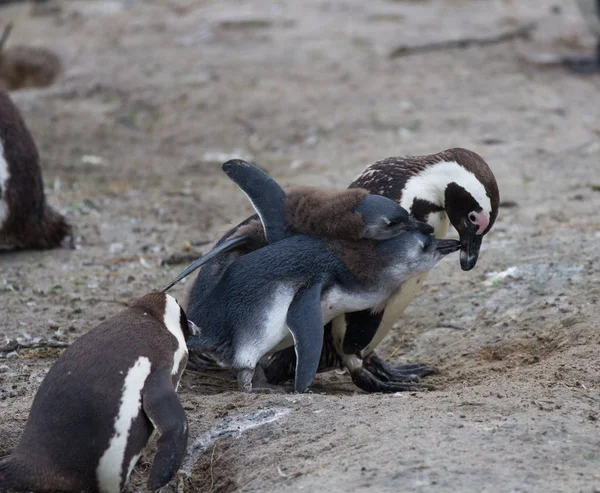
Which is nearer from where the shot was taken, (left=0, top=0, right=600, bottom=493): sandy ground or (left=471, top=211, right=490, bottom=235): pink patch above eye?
(left=0, top=0, right=600, bottom=493): sandy ground

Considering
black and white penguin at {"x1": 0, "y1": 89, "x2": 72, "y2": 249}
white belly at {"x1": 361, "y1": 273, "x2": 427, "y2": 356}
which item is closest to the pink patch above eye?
white belly at {"x1": 361, "y1": 273, "x2": 427, "y2": 356}

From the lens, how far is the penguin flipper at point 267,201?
374 centimetres

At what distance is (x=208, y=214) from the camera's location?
6105 mm

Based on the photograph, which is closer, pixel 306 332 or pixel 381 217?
pixel 306 332

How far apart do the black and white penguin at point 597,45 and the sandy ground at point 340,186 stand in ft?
0.76

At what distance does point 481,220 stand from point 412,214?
26 centimetres

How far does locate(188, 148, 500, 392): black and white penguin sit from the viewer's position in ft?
12.6

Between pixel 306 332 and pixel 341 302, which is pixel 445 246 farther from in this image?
pixel 306 332

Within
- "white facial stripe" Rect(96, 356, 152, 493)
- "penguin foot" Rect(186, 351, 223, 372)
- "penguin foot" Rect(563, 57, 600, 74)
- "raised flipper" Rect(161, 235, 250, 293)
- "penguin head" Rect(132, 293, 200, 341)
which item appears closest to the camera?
"white facial stripe" Rect(96, 356, 152, 493)

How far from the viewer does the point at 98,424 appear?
111 inches

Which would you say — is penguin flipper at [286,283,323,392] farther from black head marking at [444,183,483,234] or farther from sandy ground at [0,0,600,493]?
black head marking at [444,183,483,234]

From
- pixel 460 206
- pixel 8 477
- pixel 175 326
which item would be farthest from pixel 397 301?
pixel 8 477

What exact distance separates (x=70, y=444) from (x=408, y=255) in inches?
55.5

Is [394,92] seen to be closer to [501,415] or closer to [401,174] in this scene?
[401,174]
